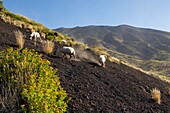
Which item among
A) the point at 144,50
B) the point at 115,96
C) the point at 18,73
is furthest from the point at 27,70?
the point at 144,50

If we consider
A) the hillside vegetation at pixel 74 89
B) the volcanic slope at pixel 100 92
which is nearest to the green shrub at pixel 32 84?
the hillside vegetation at pixel 74 89

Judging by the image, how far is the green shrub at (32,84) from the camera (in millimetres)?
5832

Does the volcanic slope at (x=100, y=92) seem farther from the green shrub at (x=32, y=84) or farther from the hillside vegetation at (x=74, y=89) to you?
the green shrub at (x=32, y=84)

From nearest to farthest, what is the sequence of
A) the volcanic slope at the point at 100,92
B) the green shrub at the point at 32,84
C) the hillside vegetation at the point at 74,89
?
1. the green shrub at the point at 32,84
2. the hillside vegetation at the point at 74,89
3. the volcanic slope at the point at 100,92

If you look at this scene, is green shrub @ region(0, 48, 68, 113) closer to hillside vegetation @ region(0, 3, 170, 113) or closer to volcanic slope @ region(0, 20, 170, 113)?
hillside vegetation @ region(0, 3, 170, 113)

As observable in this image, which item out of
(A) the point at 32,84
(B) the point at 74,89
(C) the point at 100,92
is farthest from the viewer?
(C) the point at 100,92

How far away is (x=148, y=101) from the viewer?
1085cm

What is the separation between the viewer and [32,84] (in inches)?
243

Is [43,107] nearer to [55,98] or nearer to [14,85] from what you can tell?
[55,98]

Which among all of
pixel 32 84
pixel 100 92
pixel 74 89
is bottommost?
pixel 100 92

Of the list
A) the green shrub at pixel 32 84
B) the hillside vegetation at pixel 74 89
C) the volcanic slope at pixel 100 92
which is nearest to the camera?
the green shrub at pixel 32 84

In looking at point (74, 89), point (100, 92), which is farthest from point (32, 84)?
point (100, 92)

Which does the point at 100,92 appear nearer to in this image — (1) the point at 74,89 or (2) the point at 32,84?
(1) the point at 74,89

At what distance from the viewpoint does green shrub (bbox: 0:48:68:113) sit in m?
5.83
